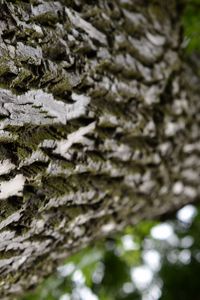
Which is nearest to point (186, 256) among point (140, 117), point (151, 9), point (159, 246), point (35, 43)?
point (159, 246)

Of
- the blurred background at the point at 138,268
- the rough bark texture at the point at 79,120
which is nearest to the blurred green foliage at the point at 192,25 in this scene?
the rough bark texture at the point at 79,120

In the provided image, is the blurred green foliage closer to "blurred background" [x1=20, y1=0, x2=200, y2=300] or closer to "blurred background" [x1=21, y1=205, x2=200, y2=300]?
"blurred background" [x1=20, y1=0, x2=200, y2=300]

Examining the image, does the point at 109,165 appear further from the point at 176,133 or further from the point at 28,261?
the point at 176,133

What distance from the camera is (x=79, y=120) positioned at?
1551mm

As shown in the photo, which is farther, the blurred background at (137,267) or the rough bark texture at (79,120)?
the blurred background at (137,267)

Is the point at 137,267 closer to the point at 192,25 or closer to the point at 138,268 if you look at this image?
the point at 138,268

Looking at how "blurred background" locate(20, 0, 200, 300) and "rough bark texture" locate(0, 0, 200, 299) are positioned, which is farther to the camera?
"blurred background" locate(20, 0, 200, 300)

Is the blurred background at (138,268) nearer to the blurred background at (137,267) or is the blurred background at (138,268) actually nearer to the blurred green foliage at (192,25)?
the blurred background at (137,267)

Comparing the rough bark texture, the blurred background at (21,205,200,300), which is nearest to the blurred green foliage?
the rough bark texture

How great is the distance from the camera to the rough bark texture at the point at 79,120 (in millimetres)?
1316

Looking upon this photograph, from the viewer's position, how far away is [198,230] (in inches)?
130

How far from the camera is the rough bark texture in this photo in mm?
1316

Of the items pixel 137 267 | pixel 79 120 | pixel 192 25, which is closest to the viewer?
pixel 79 120

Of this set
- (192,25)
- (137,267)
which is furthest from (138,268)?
(192,25)
